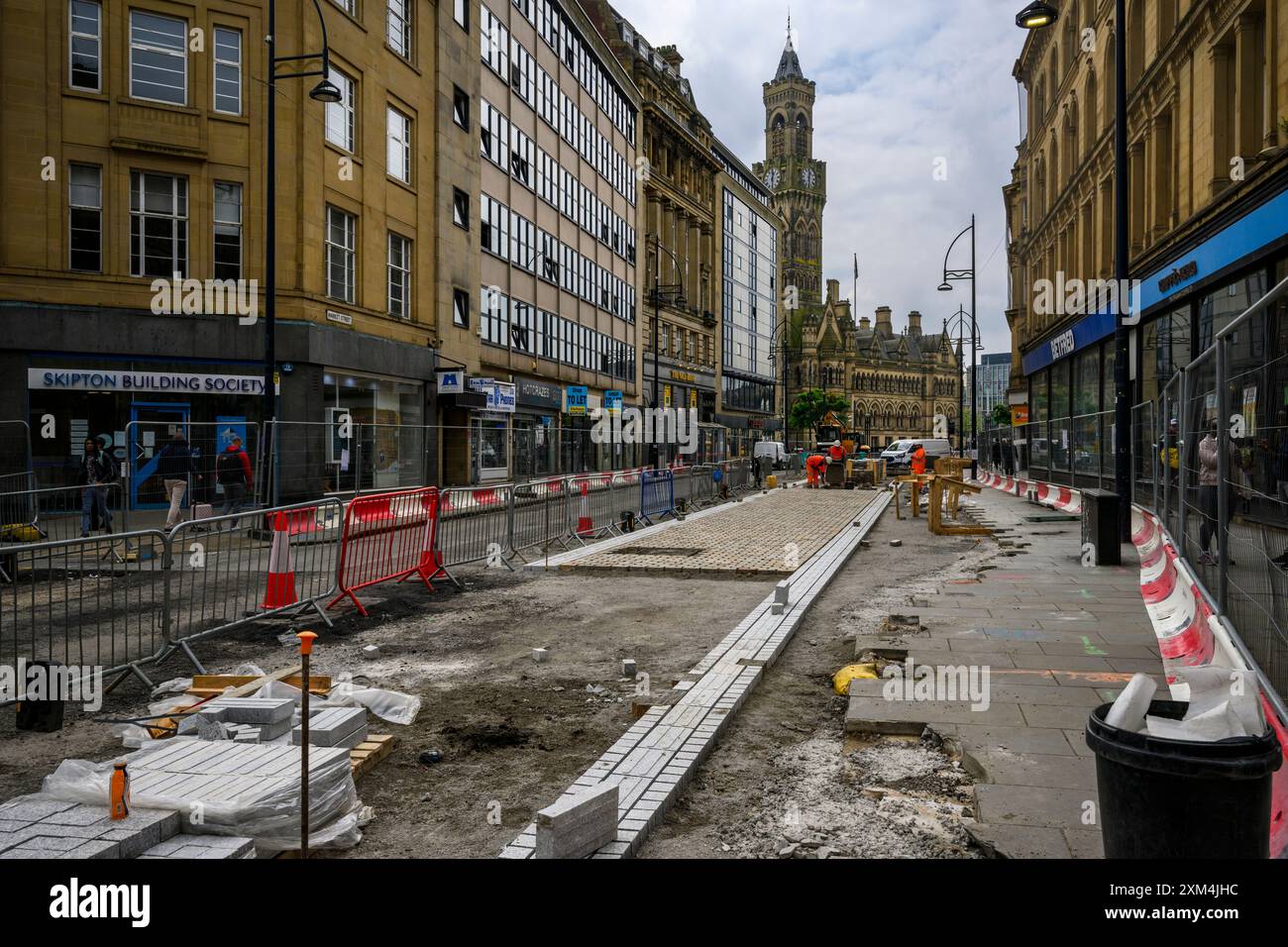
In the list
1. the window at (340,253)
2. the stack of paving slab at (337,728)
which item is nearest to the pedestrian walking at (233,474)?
the window at (340,253)

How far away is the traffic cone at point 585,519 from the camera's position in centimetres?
1647

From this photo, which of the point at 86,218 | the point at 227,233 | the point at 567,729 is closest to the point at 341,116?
the point at 227,233

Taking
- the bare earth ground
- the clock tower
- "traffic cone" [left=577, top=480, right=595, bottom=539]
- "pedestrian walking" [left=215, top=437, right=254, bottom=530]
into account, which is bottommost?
the bare earth ground

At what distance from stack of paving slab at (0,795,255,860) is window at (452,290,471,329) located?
28.0 m

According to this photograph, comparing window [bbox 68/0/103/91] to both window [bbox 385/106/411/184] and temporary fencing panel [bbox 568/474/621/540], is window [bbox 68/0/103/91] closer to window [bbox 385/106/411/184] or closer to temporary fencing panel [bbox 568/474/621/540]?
window [bbox 385/106/411/184]

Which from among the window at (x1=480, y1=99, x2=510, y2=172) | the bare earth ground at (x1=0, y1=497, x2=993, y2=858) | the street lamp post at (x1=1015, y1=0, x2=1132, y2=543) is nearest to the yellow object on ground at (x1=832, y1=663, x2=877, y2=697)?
the bare earth ground at (x1=0, y1=497, x2=993, y2=858)

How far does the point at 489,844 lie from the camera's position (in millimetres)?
4008

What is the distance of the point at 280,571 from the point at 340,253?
59.6 feet

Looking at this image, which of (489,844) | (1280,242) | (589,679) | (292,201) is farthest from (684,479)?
(489,844)

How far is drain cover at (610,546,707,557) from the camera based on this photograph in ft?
47.5

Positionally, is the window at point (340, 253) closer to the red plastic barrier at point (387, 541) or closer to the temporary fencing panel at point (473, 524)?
the temporary fencing panel at point (473, 524)

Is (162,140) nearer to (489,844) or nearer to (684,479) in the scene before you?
(684,479)

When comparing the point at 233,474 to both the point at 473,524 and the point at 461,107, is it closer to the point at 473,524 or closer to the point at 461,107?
the point at 473,524
